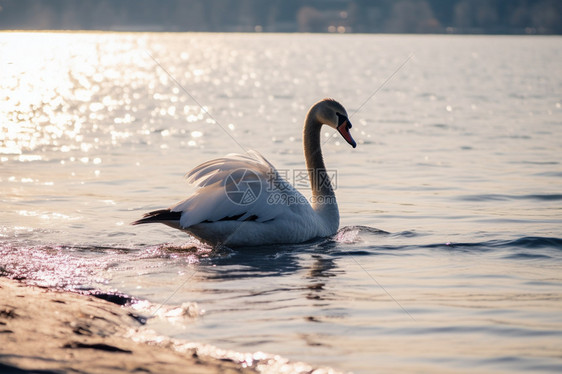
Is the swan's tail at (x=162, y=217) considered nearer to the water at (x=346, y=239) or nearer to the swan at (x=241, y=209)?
the swan at (x=241, y=209)

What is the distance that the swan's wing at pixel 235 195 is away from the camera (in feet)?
25.2

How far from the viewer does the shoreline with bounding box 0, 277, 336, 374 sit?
170 inches

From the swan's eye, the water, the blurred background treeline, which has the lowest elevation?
the water

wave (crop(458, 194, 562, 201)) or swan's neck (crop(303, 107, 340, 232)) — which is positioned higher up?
swan's neck (crop(303, 107, 340, 232))

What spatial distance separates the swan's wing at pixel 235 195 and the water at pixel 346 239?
387 millimetres

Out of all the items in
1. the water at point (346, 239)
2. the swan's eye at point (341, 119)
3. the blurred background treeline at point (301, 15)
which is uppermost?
the blurred background treeline at point (301, 15)

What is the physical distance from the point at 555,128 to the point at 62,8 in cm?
11558

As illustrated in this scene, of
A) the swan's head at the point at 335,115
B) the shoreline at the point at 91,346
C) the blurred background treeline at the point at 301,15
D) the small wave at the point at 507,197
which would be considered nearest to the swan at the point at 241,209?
the swan's head at the point at 335,115

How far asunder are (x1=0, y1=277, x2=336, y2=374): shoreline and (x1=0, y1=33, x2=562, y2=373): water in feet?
0.82

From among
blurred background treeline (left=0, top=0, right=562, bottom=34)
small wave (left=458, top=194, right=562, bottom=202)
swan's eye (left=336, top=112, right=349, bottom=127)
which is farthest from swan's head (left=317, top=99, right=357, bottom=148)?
blurred background treeline (left=0, top=0, right=562, bottom=34)

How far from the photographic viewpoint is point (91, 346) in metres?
4.63

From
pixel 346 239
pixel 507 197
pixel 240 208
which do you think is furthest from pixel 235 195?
pixel 507 197

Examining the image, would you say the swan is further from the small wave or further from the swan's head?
Answer: the small wave

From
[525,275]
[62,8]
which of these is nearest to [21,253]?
[525,275]
